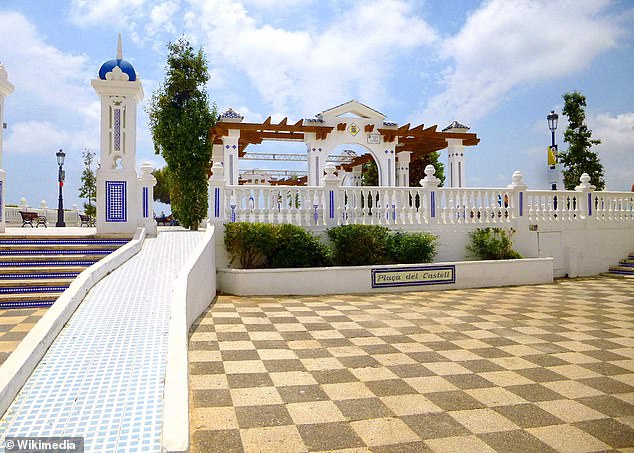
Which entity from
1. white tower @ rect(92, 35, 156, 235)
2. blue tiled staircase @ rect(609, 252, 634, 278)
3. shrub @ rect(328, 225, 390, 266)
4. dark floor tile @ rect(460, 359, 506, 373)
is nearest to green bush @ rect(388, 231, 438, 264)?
shrub @ rect(328, 225, 390, 266)

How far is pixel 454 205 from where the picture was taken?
10.4 metres

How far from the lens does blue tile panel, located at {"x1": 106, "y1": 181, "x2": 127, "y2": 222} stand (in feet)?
30.0

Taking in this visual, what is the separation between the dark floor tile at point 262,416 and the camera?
3.15 metres

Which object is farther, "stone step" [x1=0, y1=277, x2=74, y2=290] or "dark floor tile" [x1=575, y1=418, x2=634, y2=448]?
"stone step" [x1=0, y1=277, x2=74, y2=290]

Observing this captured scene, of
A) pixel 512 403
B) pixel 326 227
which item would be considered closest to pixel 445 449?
pixel 512 403

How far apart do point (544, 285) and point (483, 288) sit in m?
1.63

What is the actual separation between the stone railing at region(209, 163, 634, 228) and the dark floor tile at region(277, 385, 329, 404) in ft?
18.4

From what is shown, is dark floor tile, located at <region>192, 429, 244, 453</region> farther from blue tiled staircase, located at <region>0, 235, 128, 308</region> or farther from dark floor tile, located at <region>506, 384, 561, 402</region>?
blue tiled staircase, located at <region>0, 235, 128, 308</region>

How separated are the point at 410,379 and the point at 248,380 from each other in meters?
1.43

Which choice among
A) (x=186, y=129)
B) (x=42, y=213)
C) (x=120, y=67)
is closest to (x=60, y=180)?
(x=42, y=213)

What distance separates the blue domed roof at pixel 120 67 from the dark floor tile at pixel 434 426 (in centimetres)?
Answer: 892

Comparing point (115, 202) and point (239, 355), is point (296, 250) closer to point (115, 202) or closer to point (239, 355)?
point (115, 202)

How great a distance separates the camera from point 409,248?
9.37 metres

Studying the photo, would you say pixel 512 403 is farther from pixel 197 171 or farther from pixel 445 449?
Answer: pixel 197 171
